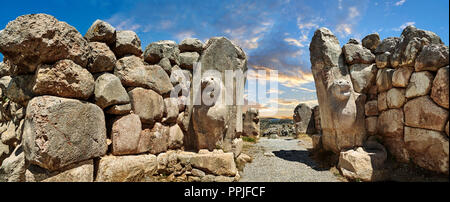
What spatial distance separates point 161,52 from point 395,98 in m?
4.48

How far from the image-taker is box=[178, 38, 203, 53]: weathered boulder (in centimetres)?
518

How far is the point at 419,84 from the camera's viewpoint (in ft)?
11.3

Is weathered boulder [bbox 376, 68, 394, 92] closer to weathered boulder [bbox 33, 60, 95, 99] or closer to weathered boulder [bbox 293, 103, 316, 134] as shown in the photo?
weathered boulder [bbox 33, 60, 95, 99]

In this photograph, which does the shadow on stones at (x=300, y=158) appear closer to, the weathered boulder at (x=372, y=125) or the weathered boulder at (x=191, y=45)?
the weathered boulder at (x=372, y=125)

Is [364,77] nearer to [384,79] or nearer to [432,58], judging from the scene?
[384,79]

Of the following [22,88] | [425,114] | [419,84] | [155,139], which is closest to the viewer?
[22,88]

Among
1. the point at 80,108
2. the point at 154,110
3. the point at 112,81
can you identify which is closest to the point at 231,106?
the point at 154,110

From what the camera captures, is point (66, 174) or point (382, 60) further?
point (382, 60)

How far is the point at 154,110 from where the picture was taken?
4.19m

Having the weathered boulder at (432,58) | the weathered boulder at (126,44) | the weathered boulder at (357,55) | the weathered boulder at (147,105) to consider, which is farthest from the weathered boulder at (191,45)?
the weathered boulder at (432,58)

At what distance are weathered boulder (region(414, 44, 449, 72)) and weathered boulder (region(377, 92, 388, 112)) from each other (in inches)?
37.4

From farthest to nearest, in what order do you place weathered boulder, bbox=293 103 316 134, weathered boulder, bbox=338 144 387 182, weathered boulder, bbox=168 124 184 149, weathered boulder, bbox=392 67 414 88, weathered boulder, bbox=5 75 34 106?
weathered boulder, bbox=293 103 316 134, weathered boulder, bbox=168 124 184 149, weathered boulder, bbox=338 144 387 182, weathered boulder, bbox=392 67 414 88, weathered boulder, bbox=5 75 34 106

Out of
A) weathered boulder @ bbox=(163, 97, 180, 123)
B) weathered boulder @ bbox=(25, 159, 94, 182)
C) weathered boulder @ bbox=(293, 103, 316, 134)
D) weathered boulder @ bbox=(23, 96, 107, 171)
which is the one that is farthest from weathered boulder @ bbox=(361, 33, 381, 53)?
weathered boulder @ bbox=(293, 103, 316, 134)

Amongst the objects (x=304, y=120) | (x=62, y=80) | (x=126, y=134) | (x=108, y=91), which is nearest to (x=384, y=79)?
(x=126, y=134)
